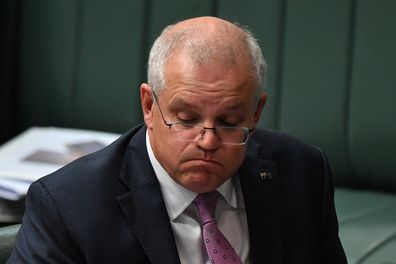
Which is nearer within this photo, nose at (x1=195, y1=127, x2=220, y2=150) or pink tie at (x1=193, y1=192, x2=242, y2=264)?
nose at (x1=195, y1=127, x2=220, y2=150)

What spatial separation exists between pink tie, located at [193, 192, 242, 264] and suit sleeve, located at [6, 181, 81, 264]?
9.1 inches

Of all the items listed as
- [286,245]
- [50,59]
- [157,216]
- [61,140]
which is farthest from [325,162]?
[50,59]

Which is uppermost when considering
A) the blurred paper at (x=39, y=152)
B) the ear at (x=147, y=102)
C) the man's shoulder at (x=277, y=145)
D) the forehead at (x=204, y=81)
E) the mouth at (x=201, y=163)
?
the forehead at (x=204, y=81)

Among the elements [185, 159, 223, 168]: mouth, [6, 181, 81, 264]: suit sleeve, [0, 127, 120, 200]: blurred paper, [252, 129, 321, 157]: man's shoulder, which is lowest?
[0, 127, 120, 200]: blurred paper

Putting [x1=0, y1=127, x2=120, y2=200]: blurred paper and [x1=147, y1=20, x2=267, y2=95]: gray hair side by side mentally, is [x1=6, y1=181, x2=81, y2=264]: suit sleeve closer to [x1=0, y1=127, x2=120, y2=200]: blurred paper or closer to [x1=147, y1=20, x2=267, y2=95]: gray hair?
[x1=147, y1=20, x2=267, y2=95]: gray hair

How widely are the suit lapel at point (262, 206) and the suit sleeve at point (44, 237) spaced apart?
13.3 inches

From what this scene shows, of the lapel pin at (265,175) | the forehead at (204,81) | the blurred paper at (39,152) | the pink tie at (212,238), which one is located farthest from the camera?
the blurred paper at (39,152)

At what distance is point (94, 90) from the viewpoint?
2.40m

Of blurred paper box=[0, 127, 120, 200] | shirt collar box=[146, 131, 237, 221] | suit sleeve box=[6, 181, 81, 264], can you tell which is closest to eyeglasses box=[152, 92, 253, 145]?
shirt collar box=[146, 131, 237, 221]

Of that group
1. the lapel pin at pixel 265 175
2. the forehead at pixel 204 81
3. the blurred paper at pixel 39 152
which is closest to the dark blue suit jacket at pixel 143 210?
the lapel pin at pixel 265 175

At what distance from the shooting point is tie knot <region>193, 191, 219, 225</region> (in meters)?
1.24

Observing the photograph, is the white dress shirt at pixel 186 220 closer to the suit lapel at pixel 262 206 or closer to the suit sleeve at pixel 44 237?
the suit lapel at pixel 262 206

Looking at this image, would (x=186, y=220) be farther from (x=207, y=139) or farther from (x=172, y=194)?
(x=207, y=139)

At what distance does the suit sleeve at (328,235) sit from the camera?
1378 millimetres
